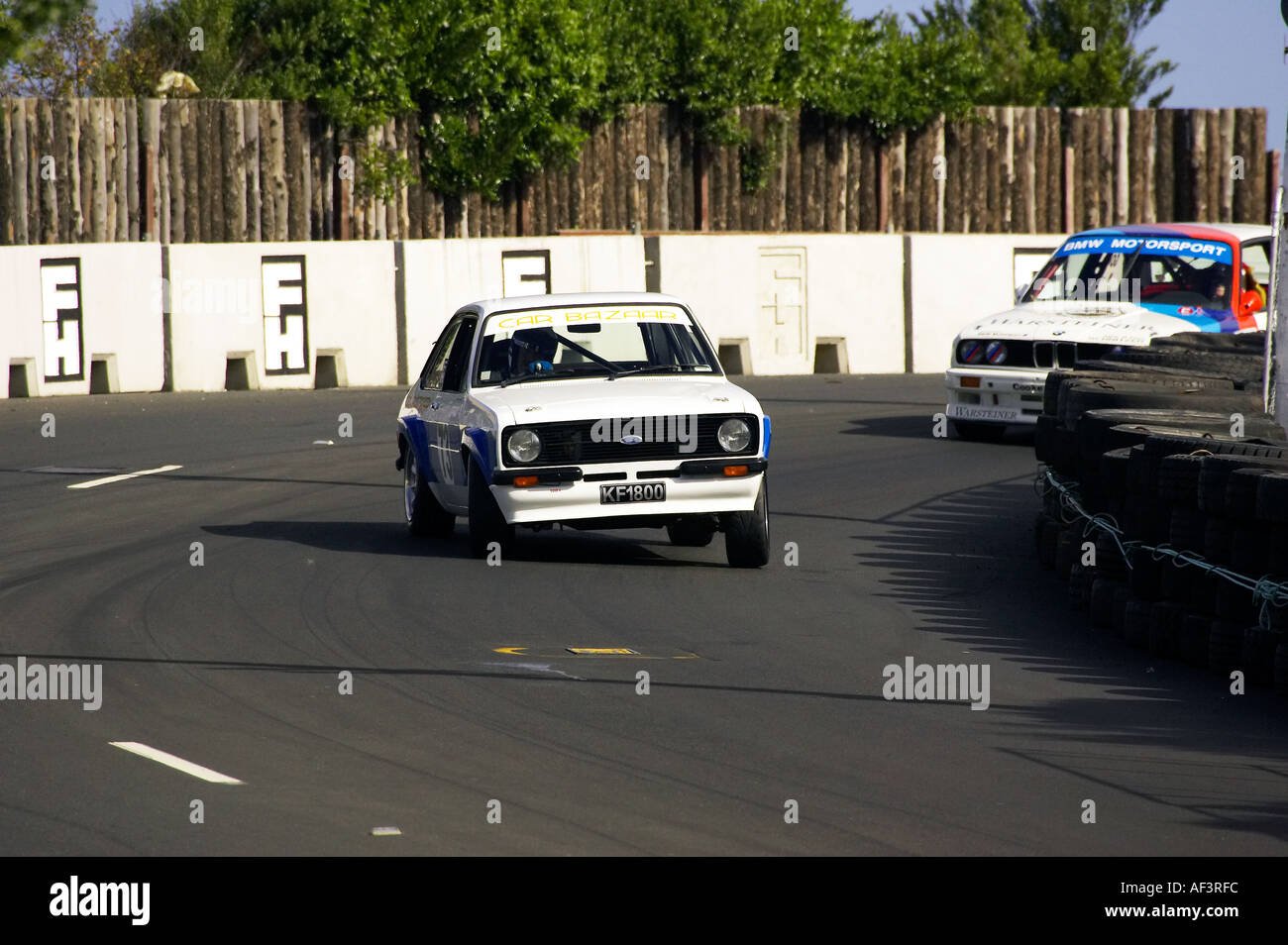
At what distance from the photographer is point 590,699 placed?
8.13 meters

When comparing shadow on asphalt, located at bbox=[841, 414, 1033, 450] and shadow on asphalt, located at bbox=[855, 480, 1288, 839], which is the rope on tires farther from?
shadow on asphalt, located at bbox=[841, 414, 1033, 450]

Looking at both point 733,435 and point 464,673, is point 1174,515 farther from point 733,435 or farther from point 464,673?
point 464,673

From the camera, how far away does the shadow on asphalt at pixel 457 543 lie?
12.1 metres

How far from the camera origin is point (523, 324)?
41.0 feet

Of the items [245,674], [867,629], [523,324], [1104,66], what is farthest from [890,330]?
[1104,66]

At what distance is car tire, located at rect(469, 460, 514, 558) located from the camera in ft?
37.7

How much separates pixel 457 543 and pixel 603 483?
192 centimetres

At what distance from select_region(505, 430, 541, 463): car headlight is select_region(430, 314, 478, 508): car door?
2.18 feet

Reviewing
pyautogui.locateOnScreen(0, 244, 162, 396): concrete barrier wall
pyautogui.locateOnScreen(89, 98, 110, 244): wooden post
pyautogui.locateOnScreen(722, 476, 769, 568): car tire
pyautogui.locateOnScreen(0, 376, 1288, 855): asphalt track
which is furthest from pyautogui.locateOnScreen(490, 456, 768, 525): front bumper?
pyautogui.locateOnScreen(89, 98, 110, 244): wooden post

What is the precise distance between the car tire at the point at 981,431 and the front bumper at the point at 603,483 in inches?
312

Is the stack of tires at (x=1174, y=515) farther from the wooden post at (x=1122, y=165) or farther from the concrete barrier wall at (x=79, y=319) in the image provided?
the wooden post at (x=1122, y=165)

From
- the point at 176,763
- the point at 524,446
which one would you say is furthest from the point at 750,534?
the point at 176,763

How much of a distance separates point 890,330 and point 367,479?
13.0 meters

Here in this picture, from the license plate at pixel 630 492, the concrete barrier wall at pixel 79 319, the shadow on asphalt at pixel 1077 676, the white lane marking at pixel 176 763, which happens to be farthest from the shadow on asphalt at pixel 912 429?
the white lane marking at pixel 176 763
